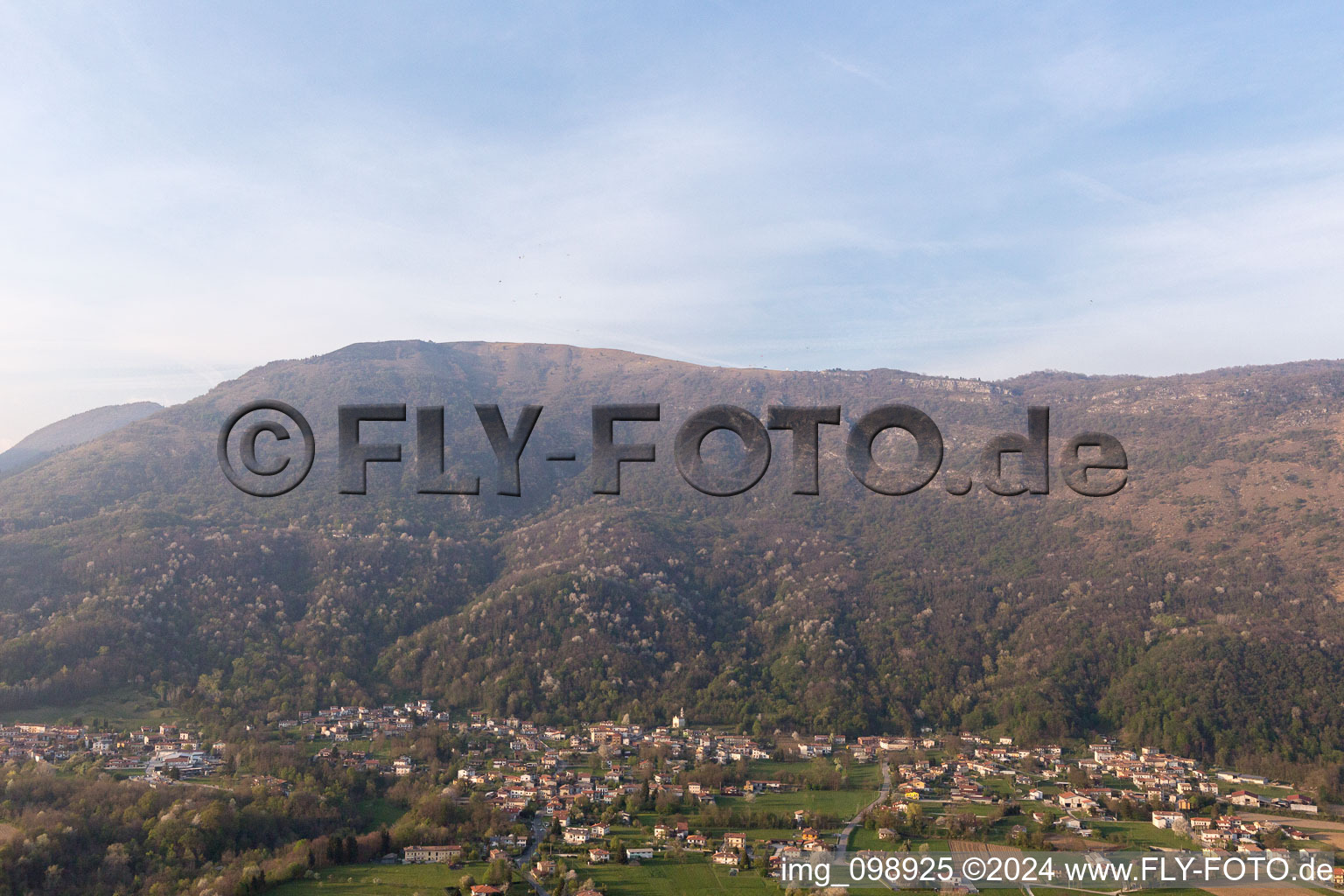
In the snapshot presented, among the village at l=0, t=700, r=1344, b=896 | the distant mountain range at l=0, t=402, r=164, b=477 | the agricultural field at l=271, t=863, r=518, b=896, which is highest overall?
the distant mountain range at l=0, t=402, r=164, b=477

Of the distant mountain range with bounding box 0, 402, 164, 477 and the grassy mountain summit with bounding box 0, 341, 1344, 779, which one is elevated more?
the distant mountain range with bounding box 0, 402, 164, 477

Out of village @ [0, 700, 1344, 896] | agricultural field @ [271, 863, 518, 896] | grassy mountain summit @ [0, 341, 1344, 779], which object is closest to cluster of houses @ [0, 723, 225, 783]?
village @ [0, 700, 1344, 896]

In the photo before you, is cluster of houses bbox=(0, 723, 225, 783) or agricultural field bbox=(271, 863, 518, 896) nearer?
agricultural field bbox=(271, 863, 518, 896)

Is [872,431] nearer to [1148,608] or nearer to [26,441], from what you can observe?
[1148,608]

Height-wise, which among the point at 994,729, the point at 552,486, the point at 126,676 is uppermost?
the point at 552,486

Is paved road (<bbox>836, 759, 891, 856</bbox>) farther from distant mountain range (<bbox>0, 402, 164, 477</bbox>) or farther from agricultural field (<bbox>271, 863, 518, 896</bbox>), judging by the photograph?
distant mountain range (<bbox>0, 402, 164, 477</bbox>)

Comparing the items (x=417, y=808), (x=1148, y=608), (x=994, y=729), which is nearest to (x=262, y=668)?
(x=417, y=808)
